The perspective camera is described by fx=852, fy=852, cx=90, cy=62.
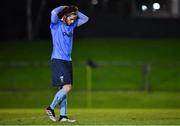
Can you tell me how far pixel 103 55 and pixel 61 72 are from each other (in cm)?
1659

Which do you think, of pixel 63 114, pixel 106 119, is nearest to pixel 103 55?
pixel 106 119

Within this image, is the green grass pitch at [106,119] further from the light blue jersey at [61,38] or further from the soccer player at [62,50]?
the light blue jersey at [61,38]

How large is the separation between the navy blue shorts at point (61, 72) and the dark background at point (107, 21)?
65.0 ft

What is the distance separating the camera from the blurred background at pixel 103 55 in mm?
28350

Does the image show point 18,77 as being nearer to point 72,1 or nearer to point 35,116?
point 72,1

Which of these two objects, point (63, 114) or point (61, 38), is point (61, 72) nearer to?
point (61, 38)

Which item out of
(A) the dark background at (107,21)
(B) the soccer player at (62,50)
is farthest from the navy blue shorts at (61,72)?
(A) the dark background at (107,21)

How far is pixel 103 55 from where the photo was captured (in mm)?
32781

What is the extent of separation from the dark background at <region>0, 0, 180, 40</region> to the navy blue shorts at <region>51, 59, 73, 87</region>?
1983 centimetres

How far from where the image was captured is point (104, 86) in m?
29.8

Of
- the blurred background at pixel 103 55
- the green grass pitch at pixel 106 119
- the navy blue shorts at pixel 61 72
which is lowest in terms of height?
the blurred background at pixel 103 55

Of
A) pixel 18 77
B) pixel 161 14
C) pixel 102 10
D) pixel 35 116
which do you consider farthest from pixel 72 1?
pixel 35 116

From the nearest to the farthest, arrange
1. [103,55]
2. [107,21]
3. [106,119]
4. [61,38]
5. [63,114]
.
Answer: [61,38] → [63,114] → [106,119] → [103,55] → [107,21]

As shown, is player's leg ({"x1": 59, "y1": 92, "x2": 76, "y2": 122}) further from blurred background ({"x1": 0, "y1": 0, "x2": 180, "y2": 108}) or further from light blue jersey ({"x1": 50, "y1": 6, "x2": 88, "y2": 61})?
blurred background ({"x1": 0, "y1": 0, "x2": 180, "y2": 108})
